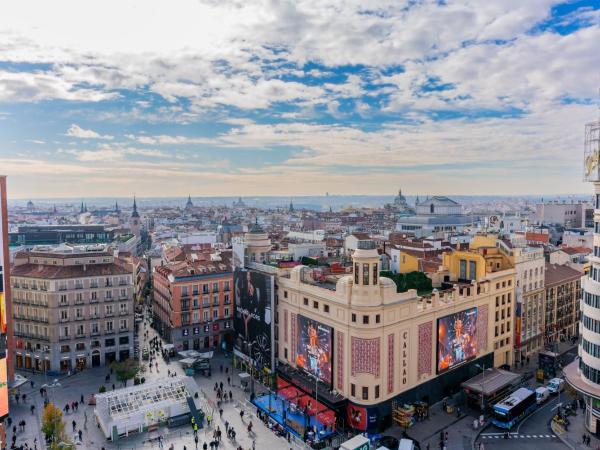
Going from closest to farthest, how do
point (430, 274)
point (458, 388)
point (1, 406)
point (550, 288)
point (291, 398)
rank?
1. point (1, 406)
2. point (291, 398)
3. point (458, 388)
4. point (430, 274)
5. point (550, 288)

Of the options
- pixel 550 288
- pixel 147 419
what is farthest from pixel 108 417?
pixel 550 288

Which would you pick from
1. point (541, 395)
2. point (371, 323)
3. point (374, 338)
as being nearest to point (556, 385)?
point (541, 395)

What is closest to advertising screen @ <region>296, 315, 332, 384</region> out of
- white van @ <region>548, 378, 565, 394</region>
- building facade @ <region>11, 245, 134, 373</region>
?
white van @ <region>548, 378, 565, 394</region>

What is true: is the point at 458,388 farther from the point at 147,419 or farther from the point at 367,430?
the point at 147,419

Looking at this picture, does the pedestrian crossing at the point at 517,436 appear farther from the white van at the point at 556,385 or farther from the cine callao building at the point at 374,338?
the white van at the point at 556,385

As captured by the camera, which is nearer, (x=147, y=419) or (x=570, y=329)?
(x=147, y=419)
